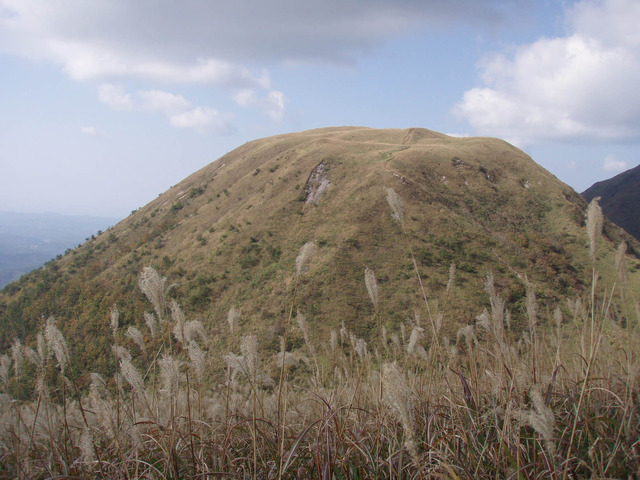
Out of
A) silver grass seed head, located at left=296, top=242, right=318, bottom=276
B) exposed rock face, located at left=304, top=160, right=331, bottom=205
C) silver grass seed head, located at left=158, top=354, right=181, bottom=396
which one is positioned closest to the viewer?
silver grass seed head, located at left=158, top=354, right=181, bottom=396

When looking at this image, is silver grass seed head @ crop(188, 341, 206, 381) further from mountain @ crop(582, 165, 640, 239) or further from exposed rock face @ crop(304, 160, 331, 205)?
mountain @ crop(582, 165, 640, 239)

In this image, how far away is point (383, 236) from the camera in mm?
32781

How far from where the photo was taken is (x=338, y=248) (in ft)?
103

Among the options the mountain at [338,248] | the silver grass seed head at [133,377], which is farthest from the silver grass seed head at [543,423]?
the mountain at [338,248]

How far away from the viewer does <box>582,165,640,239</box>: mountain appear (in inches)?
2376

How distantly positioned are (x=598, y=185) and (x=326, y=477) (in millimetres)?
110974

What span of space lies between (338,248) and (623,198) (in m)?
68.2

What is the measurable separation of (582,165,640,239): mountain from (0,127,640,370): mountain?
75.2 ft

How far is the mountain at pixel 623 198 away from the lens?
60.3 metres

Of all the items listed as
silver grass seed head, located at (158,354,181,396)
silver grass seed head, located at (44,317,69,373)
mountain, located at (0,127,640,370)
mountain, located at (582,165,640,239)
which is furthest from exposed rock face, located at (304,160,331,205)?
mountain, located at (582,165,640,239)

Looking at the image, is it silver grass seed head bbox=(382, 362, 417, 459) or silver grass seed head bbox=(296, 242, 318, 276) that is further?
silver grass seed head bbox=(296, 242, 318, 276)

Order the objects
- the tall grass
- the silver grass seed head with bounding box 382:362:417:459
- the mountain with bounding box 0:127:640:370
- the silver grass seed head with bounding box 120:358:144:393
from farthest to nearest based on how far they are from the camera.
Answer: the mountain with bounding box 0:127:640:370 < the silver grass seed head with bounding box 120:358:144:393 < the tall grass < the silver grass seed head with bounding box 382:362:417:459

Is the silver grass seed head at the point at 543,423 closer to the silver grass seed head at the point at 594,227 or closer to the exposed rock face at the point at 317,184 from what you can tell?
the silver grass seed head at the point at 594,227

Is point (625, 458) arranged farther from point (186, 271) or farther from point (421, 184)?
point (421, 184)
